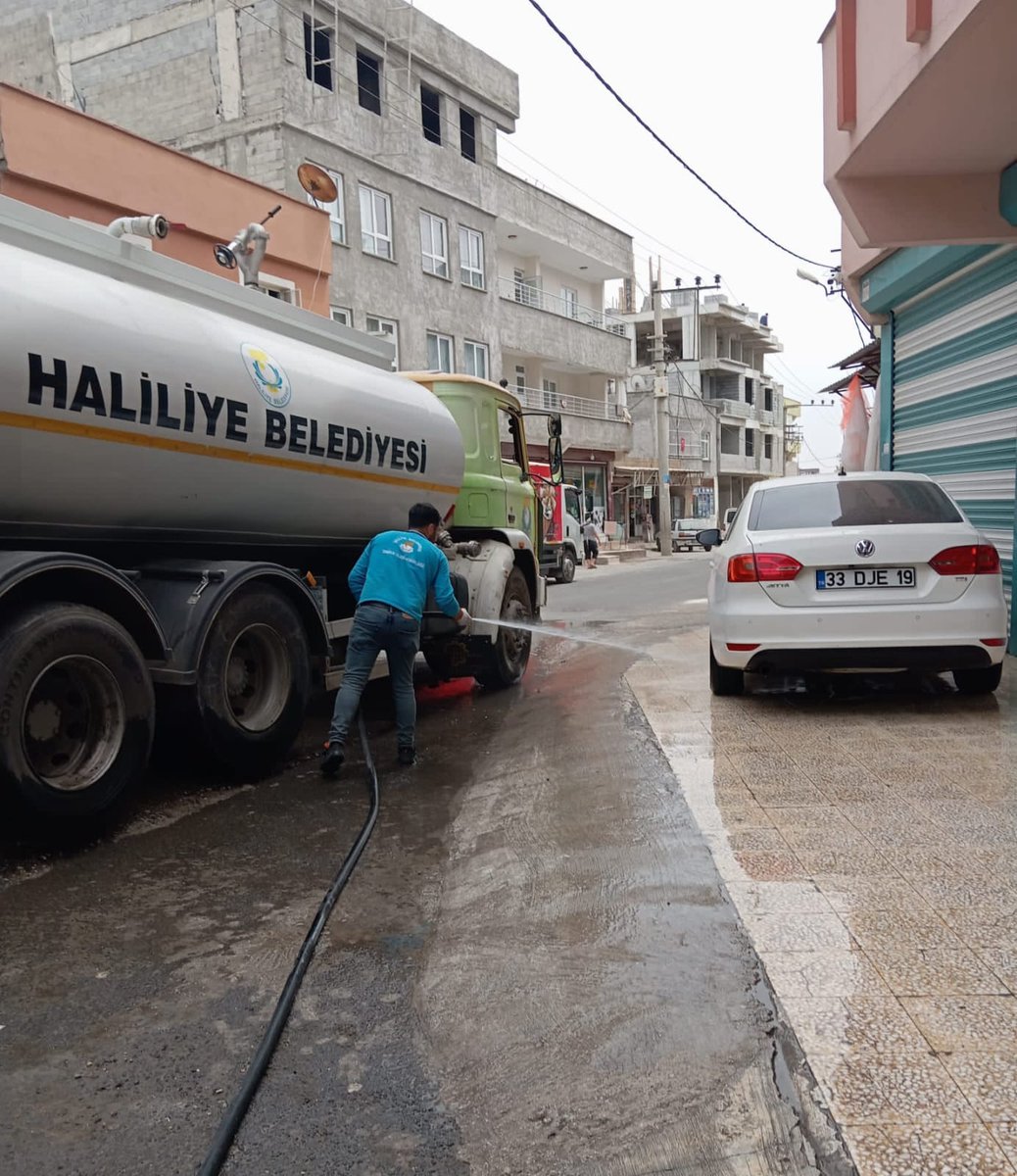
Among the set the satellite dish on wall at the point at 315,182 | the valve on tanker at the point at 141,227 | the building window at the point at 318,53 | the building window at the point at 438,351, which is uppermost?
the building window at the point at 318,53

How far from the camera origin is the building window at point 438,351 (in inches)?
1064

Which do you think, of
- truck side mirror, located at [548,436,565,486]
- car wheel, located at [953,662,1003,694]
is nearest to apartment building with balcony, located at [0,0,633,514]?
truck side mirror, located at [548,436,565,486]

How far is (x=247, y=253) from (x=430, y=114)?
72.9ft

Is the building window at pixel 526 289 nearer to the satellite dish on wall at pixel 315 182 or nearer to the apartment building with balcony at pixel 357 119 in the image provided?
the apartment building with balcony at pixel 357 119

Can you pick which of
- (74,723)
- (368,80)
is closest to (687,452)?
(368,80)

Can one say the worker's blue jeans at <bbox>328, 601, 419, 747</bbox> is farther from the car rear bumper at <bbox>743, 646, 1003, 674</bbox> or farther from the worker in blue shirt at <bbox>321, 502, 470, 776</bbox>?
the car rear bumper at <bbox>743, 646, 1003, 674</bbox>

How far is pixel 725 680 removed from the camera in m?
6.91

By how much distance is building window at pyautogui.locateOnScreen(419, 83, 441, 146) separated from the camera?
2661 centimetres

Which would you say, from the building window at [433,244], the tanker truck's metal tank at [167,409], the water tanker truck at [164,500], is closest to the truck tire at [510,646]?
the water tanker truck at [164,500]

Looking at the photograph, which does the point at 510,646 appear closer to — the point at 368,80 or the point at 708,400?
the point at 368,80

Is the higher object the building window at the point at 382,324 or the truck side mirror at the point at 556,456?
the building window at the point at 382,324

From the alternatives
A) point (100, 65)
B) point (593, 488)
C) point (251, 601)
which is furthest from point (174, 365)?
point (593, 488)

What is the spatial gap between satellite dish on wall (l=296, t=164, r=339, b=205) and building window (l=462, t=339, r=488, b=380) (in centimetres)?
1714

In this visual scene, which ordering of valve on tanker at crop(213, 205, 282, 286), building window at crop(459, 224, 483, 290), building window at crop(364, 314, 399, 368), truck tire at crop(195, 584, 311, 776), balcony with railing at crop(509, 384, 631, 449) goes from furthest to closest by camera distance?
balcony with railing at crop(509, 384, 631, 449)
building window at crop(459, 224, 483, 290)
building window at crop(364, 314, 399, 368)
valve on tanker at crop(213, 205, 282, 286)
truck tire at crop(195, 584, 311, 776)
